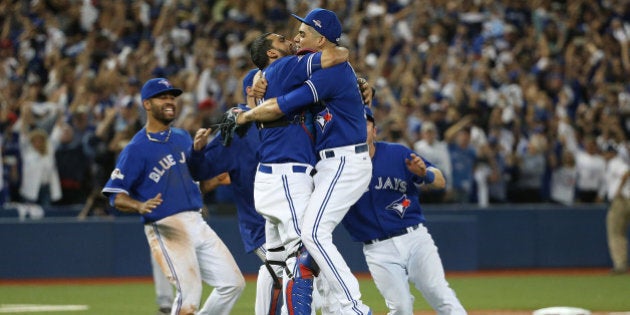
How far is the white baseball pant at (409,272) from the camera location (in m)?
8.22

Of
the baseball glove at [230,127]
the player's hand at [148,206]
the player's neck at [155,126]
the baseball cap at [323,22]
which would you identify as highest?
the baseball cap at [323,22]

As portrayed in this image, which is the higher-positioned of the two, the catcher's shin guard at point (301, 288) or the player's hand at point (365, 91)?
the player's hand at point (365, 91)

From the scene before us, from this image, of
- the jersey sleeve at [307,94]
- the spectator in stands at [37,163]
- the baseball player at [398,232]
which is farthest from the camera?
the spectator in stands at [37,163]

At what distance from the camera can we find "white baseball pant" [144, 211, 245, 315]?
8.32 metres

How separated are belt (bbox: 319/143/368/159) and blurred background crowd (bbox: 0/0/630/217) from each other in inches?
286

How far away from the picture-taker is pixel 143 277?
16.6m

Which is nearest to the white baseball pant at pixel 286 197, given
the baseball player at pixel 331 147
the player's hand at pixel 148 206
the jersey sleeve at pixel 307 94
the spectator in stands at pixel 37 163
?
the baseball player at pixel 331 147

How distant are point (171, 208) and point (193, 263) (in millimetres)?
520

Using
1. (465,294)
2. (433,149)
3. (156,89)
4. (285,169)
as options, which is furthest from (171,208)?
(433,149)

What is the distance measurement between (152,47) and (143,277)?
4.36 m

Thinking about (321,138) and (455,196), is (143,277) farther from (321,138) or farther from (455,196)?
(321,138)

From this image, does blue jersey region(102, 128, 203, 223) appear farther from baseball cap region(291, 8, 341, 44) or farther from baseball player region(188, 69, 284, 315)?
baseball cap region(291, 8, 341, 44)

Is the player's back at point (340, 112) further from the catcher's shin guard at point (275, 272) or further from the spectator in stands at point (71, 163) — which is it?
the spectator in stands at point (71, 163)

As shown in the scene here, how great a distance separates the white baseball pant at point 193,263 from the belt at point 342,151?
1.41 m
